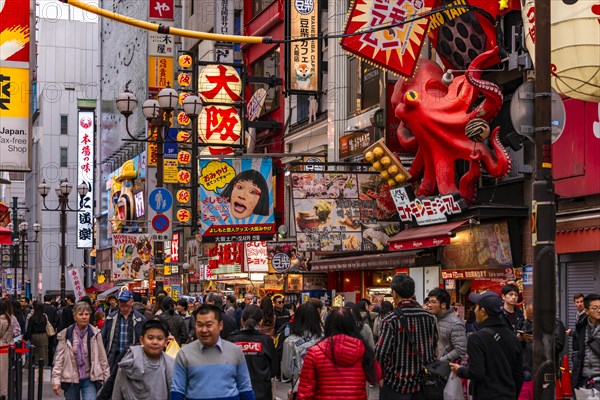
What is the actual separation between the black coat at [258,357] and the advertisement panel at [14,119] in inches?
277

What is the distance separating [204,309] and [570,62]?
8715 mm

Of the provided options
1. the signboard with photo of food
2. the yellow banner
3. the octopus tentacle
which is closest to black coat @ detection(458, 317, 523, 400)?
the yellow banner

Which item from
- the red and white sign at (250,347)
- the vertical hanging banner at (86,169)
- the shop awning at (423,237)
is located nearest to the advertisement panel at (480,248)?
the shop awning at (423,237)

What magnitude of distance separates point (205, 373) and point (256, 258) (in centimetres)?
3226

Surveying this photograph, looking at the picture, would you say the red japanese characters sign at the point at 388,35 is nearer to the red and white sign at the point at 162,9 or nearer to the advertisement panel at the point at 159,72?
the advertisement panel at the point at 159,72

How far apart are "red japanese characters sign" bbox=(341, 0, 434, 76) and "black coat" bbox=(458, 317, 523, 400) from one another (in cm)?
1667

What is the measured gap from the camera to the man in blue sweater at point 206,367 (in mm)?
9484

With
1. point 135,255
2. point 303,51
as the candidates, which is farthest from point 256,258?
point 303,51

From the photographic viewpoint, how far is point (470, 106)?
27938 millimetres

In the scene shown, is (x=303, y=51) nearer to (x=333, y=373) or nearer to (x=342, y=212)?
(x=342, y=212)

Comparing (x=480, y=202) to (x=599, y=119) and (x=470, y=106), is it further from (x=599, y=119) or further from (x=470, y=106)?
(x=599, y=119)

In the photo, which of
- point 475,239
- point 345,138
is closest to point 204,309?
point 475,239

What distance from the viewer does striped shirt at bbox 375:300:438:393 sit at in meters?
11.3

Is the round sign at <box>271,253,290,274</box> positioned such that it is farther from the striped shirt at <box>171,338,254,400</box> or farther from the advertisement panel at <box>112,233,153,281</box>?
the striped shirt at <box>171,338,254,400</box>
